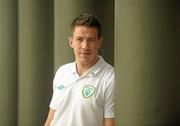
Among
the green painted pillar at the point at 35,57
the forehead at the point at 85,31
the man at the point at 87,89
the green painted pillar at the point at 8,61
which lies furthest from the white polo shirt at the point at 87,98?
the green painted pillar at the point at 8,61

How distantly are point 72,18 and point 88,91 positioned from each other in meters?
0.68

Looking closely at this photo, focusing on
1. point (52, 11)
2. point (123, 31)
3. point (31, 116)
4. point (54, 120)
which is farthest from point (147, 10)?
point (31, 116)

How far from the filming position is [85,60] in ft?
5.73

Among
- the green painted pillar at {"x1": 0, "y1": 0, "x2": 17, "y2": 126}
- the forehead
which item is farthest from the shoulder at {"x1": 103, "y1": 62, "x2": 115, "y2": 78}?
the green painted pillar at {"x1": 0, "y1": 0, "x2": 17, "y2": 126}

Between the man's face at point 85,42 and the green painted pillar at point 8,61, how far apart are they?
1.09 metres

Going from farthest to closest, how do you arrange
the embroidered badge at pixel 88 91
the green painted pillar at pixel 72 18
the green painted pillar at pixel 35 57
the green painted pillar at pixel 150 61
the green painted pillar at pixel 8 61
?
the green painted pillar at pixel 8 61 < the green painted pillar at pixel 35 57 < the green painted pillar at pixel 72 18 < the embroidered badge at pixel 88 91 < the green painted pillar at pixel 150 61

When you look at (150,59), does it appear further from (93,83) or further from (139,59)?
(93,83)

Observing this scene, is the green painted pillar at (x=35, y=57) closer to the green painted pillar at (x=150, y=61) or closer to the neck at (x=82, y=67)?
the neck at (x=82, y=67)

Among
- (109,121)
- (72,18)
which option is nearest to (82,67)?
(109,121)

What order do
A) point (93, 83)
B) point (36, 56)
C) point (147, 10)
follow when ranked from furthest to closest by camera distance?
point (36, 56) < point (93, 83) < point (147, 10)

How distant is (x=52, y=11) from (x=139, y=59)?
1.22m

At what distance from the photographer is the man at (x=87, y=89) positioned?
1.71 meters

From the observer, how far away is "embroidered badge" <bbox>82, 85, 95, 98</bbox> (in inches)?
67.4

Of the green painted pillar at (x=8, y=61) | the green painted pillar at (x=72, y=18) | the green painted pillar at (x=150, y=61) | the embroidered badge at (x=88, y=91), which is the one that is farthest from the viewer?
the green painted pillar at (x=8, y=61)
